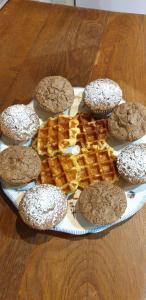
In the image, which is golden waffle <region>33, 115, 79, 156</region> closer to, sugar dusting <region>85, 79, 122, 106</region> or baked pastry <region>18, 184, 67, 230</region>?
sugar dusting <region>85, 79, 122, 106</region>

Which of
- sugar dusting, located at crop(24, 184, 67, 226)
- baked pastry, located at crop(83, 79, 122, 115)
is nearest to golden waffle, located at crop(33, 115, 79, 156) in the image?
baked pastry, located at crop(83, 79, 122, 115)

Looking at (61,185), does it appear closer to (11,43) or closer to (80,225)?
(80,225)

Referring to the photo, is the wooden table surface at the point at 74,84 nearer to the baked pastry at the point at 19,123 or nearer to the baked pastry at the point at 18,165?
the baked pastry at the point at 18,165

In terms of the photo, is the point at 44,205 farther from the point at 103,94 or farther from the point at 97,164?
the point at 103,94

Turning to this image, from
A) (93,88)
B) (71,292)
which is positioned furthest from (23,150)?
(71,292)

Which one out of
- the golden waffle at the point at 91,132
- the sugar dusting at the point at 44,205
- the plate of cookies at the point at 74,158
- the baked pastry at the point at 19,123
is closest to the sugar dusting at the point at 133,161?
the plate of cookies at the point at 74,158

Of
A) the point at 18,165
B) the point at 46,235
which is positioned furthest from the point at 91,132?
the point at 46,235
